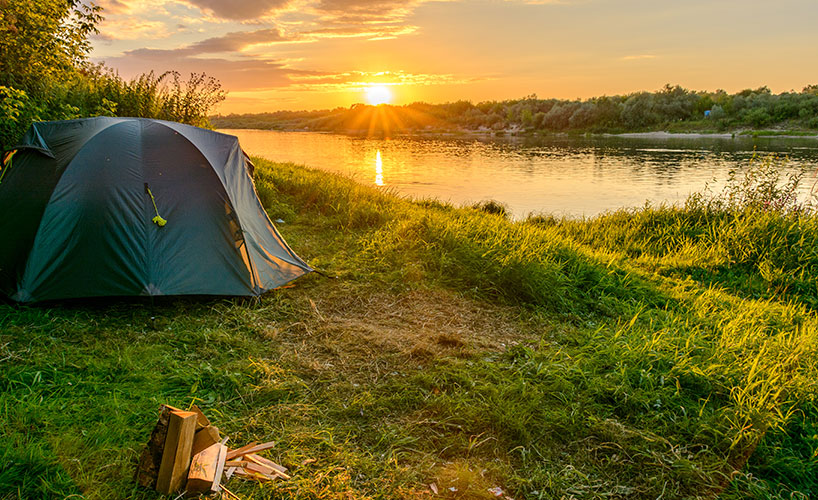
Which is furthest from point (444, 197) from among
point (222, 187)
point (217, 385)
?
point (217, 385)

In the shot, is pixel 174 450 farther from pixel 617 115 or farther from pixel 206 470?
pixel 617 115

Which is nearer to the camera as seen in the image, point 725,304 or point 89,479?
point 89,479

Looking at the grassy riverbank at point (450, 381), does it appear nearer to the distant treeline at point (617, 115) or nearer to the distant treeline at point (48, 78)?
the distant treeline at point (48, 78)

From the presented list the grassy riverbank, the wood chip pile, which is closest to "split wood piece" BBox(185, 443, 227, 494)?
the wood chip pile

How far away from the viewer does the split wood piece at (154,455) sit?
9.07 feet

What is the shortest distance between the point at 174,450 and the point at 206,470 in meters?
0.21

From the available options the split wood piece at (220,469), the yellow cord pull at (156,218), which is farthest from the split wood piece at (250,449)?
the yellow cord pull at (156,218)

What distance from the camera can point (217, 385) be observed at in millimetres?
3943

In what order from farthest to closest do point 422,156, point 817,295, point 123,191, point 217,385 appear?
point 422,156 < point 817,295 < point 123,191 < point 217,385

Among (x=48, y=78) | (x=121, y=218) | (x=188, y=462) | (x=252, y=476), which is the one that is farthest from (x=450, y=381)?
(x=48, y=78)

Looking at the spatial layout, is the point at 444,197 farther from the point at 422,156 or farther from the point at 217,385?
the point at 422,156

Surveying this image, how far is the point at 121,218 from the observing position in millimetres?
5102

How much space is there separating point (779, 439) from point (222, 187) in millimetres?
5535

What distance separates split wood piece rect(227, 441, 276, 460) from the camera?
307 cm
